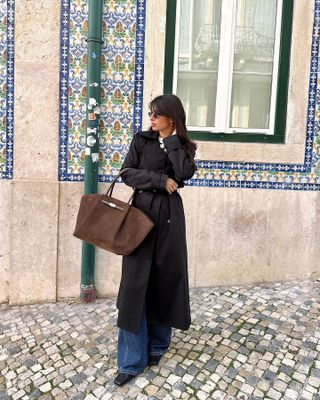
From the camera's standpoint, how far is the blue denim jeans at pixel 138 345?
9.61 ft

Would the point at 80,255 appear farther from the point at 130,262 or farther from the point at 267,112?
the point at 267,112

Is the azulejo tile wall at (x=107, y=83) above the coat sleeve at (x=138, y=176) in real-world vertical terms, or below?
above

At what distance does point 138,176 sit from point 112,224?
14.1 inches

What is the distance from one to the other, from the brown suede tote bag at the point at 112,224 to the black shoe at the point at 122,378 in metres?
0.90

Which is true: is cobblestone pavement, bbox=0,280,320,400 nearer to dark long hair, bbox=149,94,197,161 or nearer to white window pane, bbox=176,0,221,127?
dark long hair, bbox=149,94,197,161

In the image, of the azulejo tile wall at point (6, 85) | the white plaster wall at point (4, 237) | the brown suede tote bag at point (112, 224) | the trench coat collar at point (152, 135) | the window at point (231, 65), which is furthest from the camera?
the window at point (231, 65)

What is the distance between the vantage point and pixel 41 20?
4164 mm

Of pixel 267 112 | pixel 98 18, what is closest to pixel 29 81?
pixel 98 18

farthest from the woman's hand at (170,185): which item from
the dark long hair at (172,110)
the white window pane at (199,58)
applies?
the white window pane at (199,58)

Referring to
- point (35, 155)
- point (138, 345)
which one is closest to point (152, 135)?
point (138, 345)

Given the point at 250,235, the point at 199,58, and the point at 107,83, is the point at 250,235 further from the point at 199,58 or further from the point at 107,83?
the point at 107,83

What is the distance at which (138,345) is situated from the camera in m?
2.94

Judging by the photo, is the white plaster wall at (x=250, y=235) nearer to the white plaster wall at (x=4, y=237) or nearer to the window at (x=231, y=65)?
the window at (x=231, y=65)

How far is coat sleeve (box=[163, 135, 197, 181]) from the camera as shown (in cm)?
275
